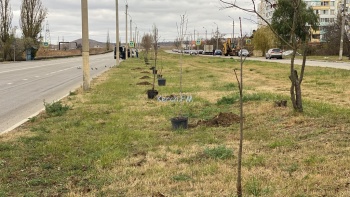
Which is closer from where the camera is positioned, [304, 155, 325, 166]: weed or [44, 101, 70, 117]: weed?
[304, 155, 325, 166]: weed

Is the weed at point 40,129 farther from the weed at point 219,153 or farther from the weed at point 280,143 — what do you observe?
the weed at point 280,143

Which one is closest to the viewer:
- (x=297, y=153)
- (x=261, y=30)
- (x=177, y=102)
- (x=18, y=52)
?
(x=297, y=153)

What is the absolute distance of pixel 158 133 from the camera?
7719 mm

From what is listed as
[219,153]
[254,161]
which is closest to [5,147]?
[219,153]

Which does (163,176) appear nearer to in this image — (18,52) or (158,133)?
(158,133)

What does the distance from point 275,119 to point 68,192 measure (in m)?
5.08

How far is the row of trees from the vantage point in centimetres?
5647

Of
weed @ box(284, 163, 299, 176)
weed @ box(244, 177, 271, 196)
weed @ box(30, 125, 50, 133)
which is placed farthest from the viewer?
weed @ box(30, 125, 50, 133)

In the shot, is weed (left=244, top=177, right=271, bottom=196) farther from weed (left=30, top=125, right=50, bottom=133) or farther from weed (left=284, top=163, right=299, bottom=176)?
weed (left=30, top=125, right=50, bottom=133)

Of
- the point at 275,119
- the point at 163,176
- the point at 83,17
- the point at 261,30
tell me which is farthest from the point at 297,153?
the point at 261,30

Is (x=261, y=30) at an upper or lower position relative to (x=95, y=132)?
upper

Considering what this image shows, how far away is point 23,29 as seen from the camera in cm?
6762

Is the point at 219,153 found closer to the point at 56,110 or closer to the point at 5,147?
the point at 5,147

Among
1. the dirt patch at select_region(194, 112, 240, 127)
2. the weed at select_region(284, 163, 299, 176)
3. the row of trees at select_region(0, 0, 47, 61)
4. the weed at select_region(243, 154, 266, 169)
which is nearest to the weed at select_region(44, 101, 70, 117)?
the dirt patch at select_region(194, 112, 240, 127)
